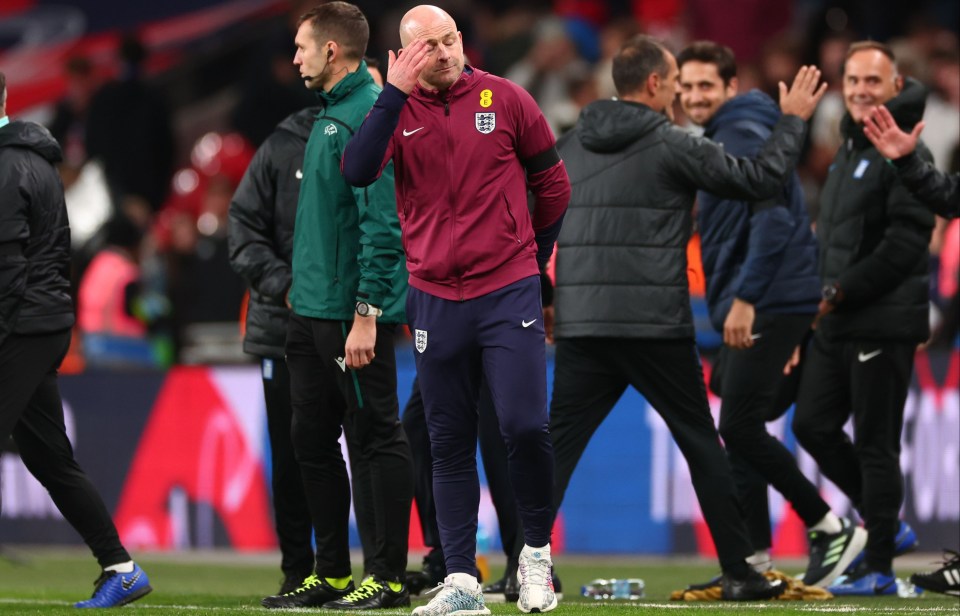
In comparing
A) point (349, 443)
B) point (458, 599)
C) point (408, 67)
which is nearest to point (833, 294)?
point (349, 443)

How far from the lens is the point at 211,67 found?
1903 cm

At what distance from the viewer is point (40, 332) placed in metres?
7.92

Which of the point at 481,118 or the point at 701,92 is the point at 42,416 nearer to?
the point at 481,118

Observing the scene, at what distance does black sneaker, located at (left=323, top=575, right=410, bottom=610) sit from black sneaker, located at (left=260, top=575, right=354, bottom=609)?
0.40 ft

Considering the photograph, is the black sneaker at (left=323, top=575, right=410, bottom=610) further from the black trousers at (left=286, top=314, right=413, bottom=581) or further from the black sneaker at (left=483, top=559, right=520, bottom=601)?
the black sneaker at (left=483, top=559, right=520, bottom=601)

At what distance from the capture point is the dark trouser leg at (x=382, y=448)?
7.64 meters

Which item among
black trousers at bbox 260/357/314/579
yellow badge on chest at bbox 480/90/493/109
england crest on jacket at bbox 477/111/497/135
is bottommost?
black trousers at bbox 260/357/314/579

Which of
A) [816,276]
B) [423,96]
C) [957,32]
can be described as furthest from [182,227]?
[423,96]

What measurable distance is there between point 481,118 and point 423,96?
25cm

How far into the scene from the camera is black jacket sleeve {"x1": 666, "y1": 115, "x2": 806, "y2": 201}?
310 inches

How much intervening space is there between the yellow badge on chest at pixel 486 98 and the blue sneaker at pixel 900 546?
11.2 ft

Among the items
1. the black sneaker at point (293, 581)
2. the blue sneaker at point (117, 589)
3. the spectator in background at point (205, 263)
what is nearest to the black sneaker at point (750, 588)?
the black sneaker at point (293, 581)

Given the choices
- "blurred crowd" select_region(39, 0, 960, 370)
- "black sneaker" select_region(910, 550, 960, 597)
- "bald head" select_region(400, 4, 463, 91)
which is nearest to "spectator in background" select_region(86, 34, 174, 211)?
"blurred crowd" select_region(39, 0, 960, 370)

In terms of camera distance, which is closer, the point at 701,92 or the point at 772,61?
the point at 701,92
